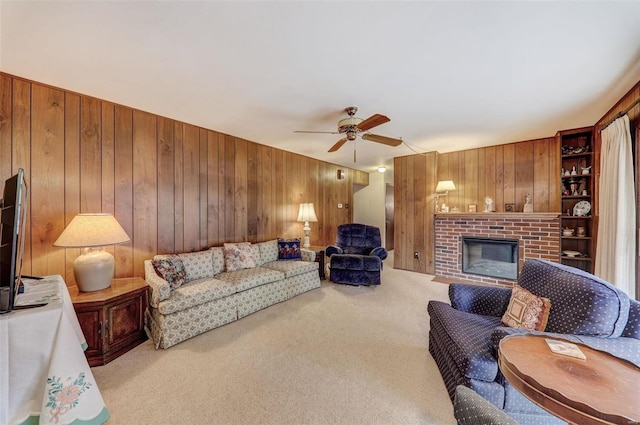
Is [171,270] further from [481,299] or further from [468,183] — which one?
[468,183]

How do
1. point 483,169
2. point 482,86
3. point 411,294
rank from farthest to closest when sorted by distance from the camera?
point 483,169 < point 411,294 < point 482,86

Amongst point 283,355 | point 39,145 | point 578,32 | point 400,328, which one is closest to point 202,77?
point 39,145

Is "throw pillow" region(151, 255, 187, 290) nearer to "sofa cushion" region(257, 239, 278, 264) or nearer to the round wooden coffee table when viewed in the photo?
"sofa cushion" region(257, 239, 278, 264)

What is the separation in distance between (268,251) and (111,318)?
2086 millimetres

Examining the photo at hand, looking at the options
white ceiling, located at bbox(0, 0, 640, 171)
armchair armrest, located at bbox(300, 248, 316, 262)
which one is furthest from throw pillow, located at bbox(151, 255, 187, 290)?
armchair armrest, located at bbox(300, 248, 316, 262)

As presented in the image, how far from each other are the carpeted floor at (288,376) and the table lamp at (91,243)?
0.75 m

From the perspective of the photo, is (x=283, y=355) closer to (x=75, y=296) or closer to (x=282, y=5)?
(x=75, y=296)

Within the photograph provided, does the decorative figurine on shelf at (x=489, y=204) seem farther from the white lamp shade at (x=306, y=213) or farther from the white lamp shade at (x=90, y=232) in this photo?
the white lamp shade at (x=90, y=232)

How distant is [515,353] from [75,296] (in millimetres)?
3207

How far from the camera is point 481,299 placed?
212 cm

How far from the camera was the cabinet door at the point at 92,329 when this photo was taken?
2.02m

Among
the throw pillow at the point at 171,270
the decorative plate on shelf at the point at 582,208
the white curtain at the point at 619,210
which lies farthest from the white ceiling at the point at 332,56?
the throw pillow at the point at 171,270

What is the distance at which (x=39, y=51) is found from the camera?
1.82 m

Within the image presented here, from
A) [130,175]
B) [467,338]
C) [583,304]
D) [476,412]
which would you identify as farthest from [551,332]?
[130,175]
